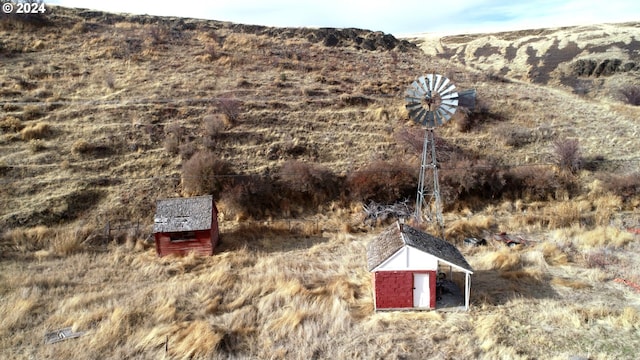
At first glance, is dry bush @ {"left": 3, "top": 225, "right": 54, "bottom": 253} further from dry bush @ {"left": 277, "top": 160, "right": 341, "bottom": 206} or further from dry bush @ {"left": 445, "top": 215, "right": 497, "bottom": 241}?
dry bush @ {"left": 445, "top": 215, "right": 497, "bottom": 241}

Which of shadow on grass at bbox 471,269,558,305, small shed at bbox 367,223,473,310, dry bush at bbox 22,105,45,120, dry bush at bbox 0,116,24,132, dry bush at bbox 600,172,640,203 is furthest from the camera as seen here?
dry bush at bbox 22,105,45,120

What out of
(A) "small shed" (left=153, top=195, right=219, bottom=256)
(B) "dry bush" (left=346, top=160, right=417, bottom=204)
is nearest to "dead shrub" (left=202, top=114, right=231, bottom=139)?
(A) "small shed" (left=153, top=195, right=219, bottom=256)

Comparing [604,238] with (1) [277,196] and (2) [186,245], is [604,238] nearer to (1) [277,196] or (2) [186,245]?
(1) [277,196]

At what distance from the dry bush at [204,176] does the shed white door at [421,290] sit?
490 inches

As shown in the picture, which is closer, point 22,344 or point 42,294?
point 22,344

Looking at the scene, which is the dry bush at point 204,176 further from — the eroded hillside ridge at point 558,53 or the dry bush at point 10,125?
the eroded hillside ridge at point 558,53

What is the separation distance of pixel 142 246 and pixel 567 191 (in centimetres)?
2256

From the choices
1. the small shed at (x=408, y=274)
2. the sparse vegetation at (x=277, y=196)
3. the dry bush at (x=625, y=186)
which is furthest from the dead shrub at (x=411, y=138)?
the small shed at (x=408, y=274)

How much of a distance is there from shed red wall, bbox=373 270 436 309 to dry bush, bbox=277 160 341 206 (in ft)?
32.3

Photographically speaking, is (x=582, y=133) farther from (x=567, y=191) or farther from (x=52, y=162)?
(x=52, y=162)

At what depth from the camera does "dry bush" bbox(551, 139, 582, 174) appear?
25.7 m

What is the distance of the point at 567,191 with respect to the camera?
2458 centimetres

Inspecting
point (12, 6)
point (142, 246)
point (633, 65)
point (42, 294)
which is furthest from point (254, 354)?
point (633, 65)

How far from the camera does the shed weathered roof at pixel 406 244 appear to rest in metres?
14.4
